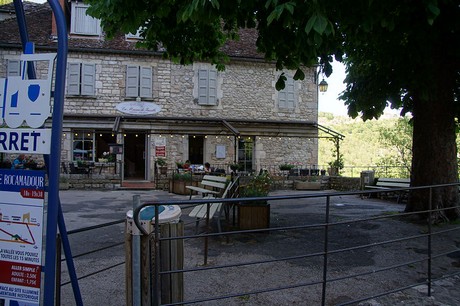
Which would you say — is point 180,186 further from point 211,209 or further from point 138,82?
point 211,209

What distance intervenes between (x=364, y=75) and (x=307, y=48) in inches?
187

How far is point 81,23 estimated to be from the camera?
17.5 metres

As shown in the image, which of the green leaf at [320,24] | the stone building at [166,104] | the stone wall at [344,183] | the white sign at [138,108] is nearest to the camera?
the green leaf at [320,24]

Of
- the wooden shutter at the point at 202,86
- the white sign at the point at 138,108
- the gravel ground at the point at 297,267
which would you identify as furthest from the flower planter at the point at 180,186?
the wooden shutter at the point at 202,86

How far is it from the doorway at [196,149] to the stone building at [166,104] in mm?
51

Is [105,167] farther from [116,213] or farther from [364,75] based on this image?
[364,75]

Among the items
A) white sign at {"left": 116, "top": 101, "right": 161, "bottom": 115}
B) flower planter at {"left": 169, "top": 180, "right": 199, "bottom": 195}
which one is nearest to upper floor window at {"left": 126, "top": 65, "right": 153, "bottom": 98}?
white sign at {"left": 116, "top": 101, "right": 161, "bottom": 115}

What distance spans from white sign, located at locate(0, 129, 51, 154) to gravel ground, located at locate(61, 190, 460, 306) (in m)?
1.77

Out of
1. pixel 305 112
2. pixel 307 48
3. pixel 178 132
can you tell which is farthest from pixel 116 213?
pixel 305 112

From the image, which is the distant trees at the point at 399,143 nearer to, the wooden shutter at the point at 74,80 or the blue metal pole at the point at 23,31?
the wooden shutter at the point at 74,80

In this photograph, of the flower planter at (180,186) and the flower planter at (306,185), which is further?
the flower planter at (306,185)

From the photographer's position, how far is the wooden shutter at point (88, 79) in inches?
664

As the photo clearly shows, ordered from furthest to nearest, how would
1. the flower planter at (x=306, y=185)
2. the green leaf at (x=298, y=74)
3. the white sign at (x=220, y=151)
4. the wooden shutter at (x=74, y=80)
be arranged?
the white sign at (x=220, y=151)
the wooden shutter at (x=74, y=80)
the flower planter at (x=306, y=185)
the green leaf at (x=298, y=74)

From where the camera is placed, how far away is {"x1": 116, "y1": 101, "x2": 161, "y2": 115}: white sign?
56.7ft
